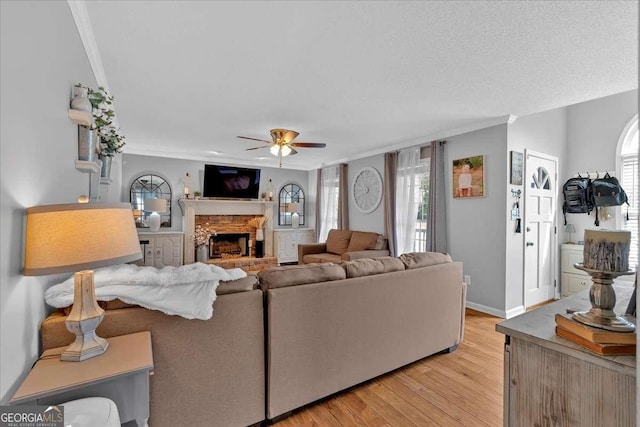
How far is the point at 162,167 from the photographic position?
236 inches

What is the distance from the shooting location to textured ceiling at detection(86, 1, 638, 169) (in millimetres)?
1696

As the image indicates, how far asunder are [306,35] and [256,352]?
2.04 metres

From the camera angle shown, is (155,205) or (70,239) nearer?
(70,239)

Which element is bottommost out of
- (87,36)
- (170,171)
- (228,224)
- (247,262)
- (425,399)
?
(425,399)

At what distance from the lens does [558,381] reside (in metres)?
0.97

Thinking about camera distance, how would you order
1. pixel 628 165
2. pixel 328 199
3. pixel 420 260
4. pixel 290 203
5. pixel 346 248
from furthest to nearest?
pixel 290 203 → pixel 328 199 → pixel 346 248 → pixel 628 165 → pixel 420 260

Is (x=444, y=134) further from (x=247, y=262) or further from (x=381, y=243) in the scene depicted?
(x=247, y=262)

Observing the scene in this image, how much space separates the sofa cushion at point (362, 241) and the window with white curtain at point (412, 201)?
0.42 m

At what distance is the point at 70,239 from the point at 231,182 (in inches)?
225

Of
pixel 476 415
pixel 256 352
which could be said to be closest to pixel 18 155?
pixel 256 352

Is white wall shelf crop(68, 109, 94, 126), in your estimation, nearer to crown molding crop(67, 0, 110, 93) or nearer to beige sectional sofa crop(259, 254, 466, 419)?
crown molding crop(67, 0, 110, 93)

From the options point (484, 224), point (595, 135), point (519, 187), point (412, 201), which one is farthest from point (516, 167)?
point (595, 135)

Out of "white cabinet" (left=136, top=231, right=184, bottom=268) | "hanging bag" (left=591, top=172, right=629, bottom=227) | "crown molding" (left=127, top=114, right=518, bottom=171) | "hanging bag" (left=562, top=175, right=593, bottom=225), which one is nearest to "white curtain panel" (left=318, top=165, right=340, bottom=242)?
"crown molding" (left=127, top=114, right=518, bottom=171)

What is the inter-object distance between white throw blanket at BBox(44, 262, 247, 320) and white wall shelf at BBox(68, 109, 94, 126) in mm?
865
